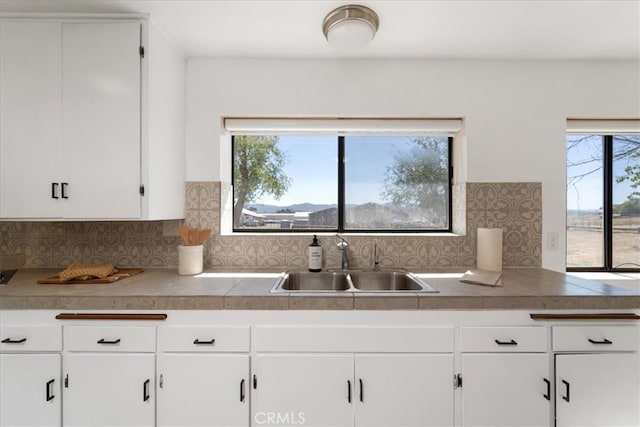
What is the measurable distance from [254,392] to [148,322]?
0.57 meters

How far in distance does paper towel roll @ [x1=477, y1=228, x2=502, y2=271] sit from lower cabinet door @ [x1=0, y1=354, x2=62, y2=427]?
2284mm

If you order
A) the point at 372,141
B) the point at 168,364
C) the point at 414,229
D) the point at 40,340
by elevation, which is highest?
the point at 372,141

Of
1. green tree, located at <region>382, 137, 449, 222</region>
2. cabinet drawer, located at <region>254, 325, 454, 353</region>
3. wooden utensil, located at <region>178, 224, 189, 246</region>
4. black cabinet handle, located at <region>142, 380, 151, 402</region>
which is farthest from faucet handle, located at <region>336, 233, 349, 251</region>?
black cabinet handle, located at <region>142, 380, 151, 402</region>

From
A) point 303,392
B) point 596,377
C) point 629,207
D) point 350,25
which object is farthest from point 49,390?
point 629,207

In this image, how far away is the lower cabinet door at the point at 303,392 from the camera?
4.12 ft

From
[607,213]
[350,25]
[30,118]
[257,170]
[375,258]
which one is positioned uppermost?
[350,25]

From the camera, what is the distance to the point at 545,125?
1880 mm

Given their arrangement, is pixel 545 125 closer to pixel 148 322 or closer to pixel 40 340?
pixel 148 322

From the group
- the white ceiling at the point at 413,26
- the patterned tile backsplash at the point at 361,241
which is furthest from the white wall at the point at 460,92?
the patterned tile backsplash at the point at 361,241

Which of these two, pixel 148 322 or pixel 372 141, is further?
pixel 372 141

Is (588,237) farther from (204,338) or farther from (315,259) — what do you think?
(204,338)

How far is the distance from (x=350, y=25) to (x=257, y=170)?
111 cm

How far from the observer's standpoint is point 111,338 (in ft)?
4.13

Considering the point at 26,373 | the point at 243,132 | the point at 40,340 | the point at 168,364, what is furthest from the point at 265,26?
the point at 26,373
